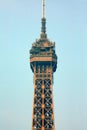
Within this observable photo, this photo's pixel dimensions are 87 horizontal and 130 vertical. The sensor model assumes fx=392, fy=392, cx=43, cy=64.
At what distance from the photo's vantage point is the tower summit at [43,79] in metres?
164

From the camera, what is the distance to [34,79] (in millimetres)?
170375

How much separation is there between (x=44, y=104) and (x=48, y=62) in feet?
60.9

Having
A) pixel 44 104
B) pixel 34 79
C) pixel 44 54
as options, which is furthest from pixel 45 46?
pixel 44 104

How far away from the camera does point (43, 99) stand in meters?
167

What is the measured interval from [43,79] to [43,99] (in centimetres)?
913

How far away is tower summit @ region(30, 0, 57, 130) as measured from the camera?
16350 centimetres

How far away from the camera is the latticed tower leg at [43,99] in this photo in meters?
163

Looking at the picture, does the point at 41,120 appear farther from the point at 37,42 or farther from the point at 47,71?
the point at 37,42

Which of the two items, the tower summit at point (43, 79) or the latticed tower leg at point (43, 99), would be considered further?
the tower summit at point (43, 79)

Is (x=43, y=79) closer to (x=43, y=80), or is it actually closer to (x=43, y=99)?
(x=43, y=80)

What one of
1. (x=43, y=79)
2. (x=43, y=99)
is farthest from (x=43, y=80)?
(x=43, y=99)

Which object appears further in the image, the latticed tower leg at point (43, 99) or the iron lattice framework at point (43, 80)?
the iron lattice framework at point (43, 80)

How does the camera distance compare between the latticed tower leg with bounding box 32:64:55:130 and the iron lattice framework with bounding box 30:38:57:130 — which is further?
the iron lattice framework with bounding box 30:38:57:130

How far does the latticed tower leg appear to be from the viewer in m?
163
